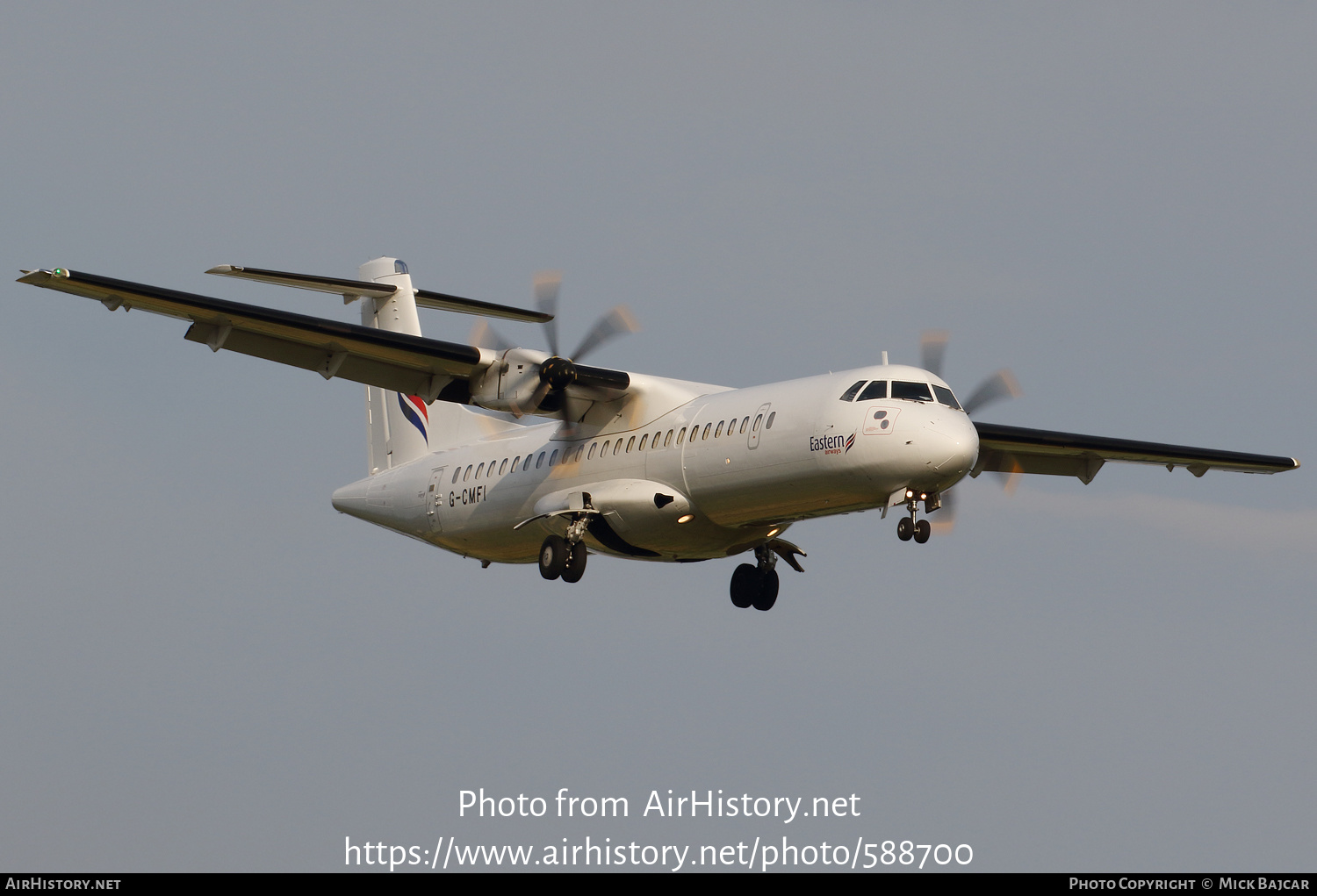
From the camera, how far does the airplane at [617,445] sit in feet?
60.8

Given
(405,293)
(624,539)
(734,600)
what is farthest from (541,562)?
(405,293)

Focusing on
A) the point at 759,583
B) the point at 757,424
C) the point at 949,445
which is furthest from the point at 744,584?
the point at 949,445

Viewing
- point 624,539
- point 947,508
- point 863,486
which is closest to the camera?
point 863,486

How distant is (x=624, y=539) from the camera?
21.4 metres

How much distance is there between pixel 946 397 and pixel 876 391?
809 millimetres

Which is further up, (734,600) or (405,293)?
(405,293)

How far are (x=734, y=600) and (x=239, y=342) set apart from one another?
742 cm

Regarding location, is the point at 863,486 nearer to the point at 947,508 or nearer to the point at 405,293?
the point at 947,508

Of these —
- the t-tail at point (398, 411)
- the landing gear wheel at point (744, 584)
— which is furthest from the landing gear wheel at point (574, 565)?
the t-tail at point (398, 411)

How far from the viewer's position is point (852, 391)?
1877 cm

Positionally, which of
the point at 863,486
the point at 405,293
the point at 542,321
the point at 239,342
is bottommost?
the point at 863,486

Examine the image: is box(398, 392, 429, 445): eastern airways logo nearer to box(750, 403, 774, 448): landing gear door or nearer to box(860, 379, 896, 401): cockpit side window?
box(750, 403, 774, 448): landing gear door

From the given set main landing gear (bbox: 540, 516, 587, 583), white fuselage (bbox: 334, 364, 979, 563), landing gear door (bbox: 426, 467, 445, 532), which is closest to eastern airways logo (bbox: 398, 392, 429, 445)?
white fuselage (bbox: 334, 364, 979, 563)

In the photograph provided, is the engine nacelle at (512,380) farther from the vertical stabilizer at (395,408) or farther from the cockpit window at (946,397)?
the cockpit window at (946,397)
